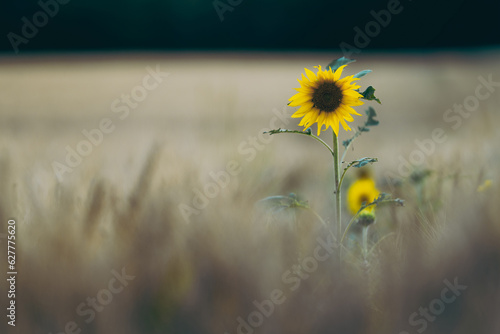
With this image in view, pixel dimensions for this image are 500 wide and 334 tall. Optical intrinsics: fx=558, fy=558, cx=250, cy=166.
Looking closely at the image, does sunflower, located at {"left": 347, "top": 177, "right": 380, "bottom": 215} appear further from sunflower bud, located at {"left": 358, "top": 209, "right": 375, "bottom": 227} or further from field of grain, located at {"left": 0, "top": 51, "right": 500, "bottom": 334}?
field of grain, located at {"left": 0, "top": 51, "right": 500, "bottom": 334}

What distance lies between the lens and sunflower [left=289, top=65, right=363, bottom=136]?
1.78 feet

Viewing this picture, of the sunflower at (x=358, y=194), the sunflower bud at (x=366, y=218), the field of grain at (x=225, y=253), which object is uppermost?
the sunflower at (x=358, y=194)

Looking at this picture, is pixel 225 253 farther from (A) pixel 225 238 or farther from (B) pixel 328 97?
(B) pixel 328 97

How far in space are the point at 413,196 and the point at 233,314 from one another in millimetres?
161

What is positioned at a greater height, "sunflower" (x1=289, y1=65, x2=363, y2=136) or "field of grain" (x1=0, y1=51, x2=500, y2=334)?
"sunflower" (x1=289, y1=65, x2=363, y2=136)

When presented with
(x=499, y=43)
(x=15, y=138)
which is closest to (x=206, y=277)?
(x=15, y=138)

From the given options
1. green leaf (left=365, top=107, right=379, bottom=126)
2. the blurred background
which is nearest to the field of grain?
the blurred background

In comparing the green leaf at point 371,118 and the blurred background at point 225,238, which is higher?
the green leaf at point 371,118

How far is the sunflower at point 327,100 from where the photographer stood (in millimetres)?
542

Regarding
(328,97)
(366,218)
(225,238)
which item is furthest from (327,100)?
(225,238)

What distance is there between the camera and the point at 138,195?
0.33 meters

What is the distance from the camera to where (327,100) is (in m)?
0.55

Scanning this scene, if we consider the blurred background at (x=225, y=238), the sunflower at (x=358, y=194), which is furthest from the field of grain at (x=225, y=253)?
the sunflower at (x=358, y=194)

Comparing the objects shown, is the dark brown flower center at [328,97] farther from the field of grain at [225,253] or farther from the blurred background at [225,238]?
the field of grain at [225,253]
